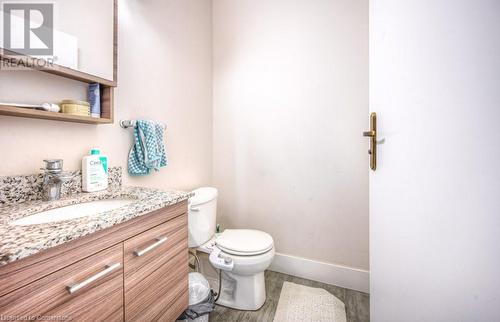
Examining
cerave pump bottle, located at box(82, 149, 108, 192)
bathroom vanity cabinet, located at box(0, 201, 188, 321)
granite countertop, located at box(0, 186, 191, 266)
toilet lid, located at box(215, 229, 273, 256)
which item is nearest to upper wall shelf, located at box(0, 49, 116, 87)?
cerave pump bottle, located at box(82, 149, 108, 192)

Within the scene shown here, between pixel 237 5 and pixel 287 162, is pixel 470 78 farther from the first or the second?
pixel 237 5

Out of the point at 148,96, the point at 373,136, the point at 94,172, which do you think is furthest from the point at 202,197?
the point at 373,136

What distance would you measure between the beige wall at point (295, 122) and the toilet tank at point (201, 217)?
49cm

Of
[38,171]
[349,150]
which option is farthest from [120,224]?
[349,150]

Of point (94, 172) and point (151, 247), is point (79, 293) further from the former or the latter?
point (94, 172)

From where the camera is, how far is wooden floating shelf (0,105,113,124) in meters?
0.72

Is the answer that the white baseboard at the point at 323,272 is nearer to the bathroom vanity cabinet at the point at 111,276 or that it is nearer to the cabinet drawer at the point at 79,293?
the bathroom vanity cabinet at the point at 111,276

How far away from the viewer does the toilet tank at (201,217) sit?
4.55 feet

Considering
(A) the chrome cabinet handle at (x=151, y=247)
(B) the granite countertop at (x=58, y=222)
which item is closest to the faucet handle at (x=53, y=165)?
(B) the granite countertop at (x=58, y=222)

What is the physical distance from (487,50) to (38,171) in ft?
5.18

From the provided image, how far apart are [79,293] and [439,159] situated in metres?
1.14

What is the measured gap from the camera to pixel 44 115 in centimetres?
82

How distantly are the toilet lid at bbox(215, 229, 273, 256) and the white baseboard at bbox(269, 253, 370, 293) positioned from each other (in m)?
0.50

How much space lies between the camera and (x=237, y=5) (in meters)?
1.92
